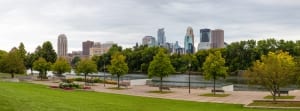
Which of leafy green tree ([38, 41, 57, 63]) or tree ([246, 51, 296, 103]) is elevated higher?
leafy green tree ([38, 41, 57, 63])

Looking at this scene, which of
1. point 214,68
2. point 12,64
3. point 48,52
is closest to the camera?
point 214,68

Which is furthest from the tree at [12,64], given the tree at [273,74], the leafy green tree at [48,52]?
the tree at [273,74]

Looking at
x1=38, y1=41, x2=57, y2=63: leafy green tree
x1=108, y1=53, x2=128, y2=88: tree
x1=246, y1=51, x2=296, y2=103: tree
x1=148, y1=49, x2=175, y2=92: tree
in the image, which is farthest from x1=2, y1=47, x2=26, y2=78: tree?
x1=246, y1=51, x2=296, y2=103: tree

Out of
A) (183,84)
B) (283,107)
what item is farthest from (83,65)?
(283,107)

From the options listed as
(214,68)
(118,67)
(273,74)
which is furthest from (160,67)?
(273,74)

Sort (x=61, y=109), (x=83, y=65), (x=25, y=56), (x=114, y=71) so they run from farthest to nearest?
1. (x=25, y=56)
2. (x=83, y=65)
3. (x=114, y=71)
4. (x=61, y=109)

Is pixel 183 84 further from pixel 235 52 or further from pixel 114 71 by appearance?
pixel 235 52

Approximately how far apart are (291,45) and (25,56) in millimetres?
74703

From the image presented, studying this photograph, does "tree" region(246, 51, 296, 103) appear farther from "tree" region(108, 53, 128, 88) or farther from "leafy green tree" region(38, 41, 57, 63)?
"leafy green tree" region(38, 41, 57, 63)

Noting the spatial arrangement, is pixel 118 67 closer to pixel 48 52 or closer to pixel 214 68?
pixel 214 68

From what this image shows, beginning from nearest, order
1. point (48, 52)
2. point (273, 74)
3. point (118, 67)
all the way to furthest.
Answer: point (273, 74) → point (118, 67) → point (48, 52)

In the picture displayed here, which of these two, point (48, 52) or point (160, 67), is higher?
point (48, 52)

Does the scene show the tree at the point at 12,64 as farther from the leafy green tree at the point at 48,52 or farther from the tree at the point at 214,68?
the tree at the point at 214,68

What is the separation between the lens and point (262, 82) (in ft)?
123
